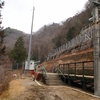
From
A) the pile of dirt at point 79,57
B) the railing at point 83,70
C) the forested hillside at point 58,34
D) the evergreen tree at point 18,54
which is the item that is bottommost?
the railing at point 83,70

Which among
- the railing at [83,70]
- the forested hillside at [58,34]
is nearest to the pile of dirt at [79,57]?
the railing at [83,70]

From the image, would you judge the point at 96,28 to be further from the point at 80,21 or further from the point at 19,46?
the point at 19,46

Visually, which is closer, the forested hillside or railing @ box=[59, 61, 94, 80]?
railing @ box=[59, 61, 94, 80]

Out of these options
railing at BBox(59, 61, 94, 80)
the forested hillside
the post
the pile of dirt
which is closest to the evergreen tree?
the forested hillside

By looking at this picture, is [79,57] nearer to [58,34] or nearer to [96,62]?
[96,62]

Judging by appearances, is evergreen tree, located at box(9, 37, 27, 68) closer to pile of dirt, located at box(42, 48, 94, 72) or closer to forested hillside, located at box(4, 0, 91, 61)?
forested hillside, located at box(4, 0, 91, 61)

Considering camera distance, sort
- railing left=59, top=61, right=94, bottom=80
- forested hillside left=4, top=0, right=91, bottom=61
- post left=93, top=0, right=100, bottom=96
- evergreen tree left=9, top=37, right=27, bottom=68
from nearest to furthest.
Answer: post left=93, top=0, right=100, bottom=96
railing left=59, top=61, right=94, bottom=80
forested hillside left=4, top=0, right=91, bottom=61
evergreen tree left=9, top=37, right=27, bottom=68

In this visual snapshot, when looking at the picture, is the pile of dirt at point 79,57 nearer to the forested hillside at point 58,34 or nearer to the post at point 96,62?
the post at point 96,62

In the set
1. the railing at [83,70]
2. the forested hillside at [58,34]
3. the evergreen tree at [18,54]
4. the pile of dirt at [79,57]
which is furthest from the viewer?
the evergreen tree at [18,54]

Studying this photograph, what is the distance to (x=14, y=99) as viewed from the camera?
24.5 feet

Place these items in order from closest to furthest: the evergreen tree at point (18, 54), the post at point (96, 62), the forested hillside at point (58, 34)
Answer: the post at point (96, 62) < the forested hillside at point (58, 34) < the evergreen tree at point (18, 54)

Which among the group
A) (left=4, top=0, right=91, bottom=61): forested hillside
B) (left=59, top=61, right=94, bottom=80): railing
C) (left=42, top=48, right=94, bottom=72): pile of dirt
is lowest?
(left=59, top=61, right=94, bottom=80): railing

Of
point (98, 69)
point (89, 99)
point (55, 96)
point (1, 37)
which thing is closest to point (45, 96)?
point (55, 96)

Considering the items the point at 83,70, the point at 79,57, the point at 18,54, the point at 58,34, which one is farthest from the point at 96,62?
the point at 58,34
